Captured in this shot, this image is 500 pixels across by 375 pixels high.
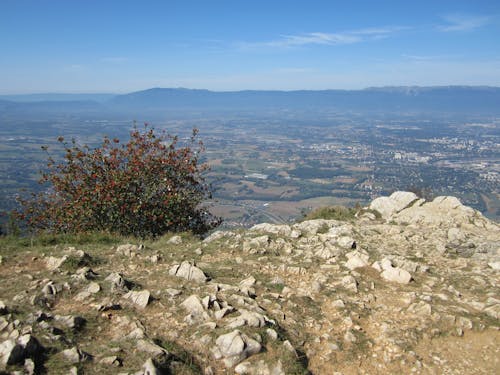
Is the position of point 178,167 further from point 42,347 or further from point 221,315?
point 42,347

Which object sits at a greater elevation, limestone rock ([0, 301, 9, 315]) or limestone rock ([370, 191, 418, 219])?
limestone rock ([0, 301, 9, 315])

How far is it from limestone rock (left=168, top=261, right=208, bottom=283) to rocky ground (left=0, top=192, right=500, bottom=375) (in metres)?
0.03

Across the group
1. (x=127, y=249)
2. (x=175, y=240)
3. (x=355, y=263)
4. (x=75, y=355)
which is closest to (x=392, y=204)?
(x=355, y=263)

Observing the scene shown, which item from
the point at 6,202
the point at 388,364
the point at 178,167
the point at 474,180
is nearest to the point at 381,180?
the point at 474,180

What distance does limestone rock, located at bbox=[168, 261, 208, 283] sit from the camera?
844 centimetres

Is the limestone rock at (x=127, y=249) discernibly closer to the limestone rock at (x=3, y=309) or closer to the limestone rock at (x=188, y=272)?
the limestone rock at (x=188, y=272)

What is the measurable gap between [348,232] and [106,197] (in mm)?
8526

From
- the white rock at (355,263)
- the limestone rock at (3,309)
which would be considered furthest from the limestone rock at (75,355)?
the white rock at (355,263)

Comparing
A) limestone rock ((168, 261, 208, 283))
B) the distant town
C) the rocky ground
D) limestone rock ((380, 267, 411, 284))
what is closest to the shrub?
the rocky ground

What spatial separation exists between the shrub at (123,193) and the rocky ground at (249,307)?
2259 millimetres

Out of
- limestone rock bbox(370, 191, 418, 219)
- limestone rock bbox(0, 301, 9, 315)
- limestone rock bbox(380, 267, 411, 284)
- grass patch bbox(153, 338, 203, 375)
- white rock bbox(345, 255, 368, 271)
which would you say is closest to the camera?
grass patch bbox(153, 338, 203, 375)

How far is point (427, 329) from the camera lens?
281 inches

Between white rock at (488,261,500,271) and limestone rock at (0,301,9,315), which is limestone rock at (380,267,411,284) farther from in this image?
limestone rock at (0,301,9,315)

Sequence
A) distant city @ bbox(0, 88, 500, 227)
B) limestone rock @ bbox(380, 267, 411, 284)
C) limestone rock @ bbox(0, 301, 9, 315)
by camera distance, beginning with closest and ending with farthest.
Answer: limestone rock @ bbox(0, 301, 9, 315) → limestone rock @ bbox(380, 267, 411, 284) → distant city @ bbox(0, 88, 500, 227)
